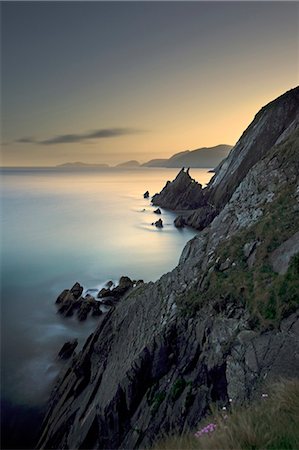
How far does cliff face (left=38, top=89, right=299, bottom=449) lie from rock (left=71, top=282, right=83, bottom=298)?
54.3 feet

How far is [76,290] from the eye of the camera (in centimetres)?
3994

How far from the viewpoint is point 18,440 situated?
68.0 ft

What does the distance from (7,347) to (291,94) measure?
56926 millimetres

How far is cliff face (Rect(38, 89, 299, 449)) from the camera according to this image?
10.9m

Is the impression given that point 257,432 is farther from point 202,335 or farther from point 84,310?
point 84,310

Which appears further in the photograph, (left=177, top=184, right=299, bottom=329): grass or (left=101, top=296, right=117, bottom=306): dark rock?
(left=101, top=296, right=117, bottom=306): dark rock

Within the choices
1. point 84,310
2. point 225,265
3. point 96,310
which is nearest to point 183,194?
point 96,310

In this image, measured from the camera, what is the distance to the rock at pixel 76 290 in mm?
39300

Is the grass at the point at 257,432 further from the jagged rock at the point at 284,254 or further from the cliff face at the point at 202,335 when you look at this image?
the jagged rock at the point at 284,254

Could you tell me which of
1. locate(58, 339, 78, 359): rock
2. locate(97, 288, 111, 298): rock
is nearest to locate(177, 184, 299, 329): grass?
locate(58, 339, 78, 359): rock

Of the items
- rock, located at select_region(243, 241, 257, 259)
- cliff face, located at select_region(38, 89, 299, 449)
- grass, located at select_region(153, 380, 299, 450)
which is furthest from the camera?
rock, located at select_region(243, 241, 257, 259)

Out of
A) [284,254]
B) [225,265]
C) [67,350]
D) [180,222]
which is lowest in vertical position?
[67,350]

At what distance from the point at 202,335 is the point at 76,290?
29.1 meters

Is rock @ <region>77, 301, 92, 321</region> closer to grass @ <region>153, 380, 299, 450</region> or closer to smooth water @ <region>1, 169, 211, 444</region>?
smooth water @ <region>1, 169, 211, 444</region>
